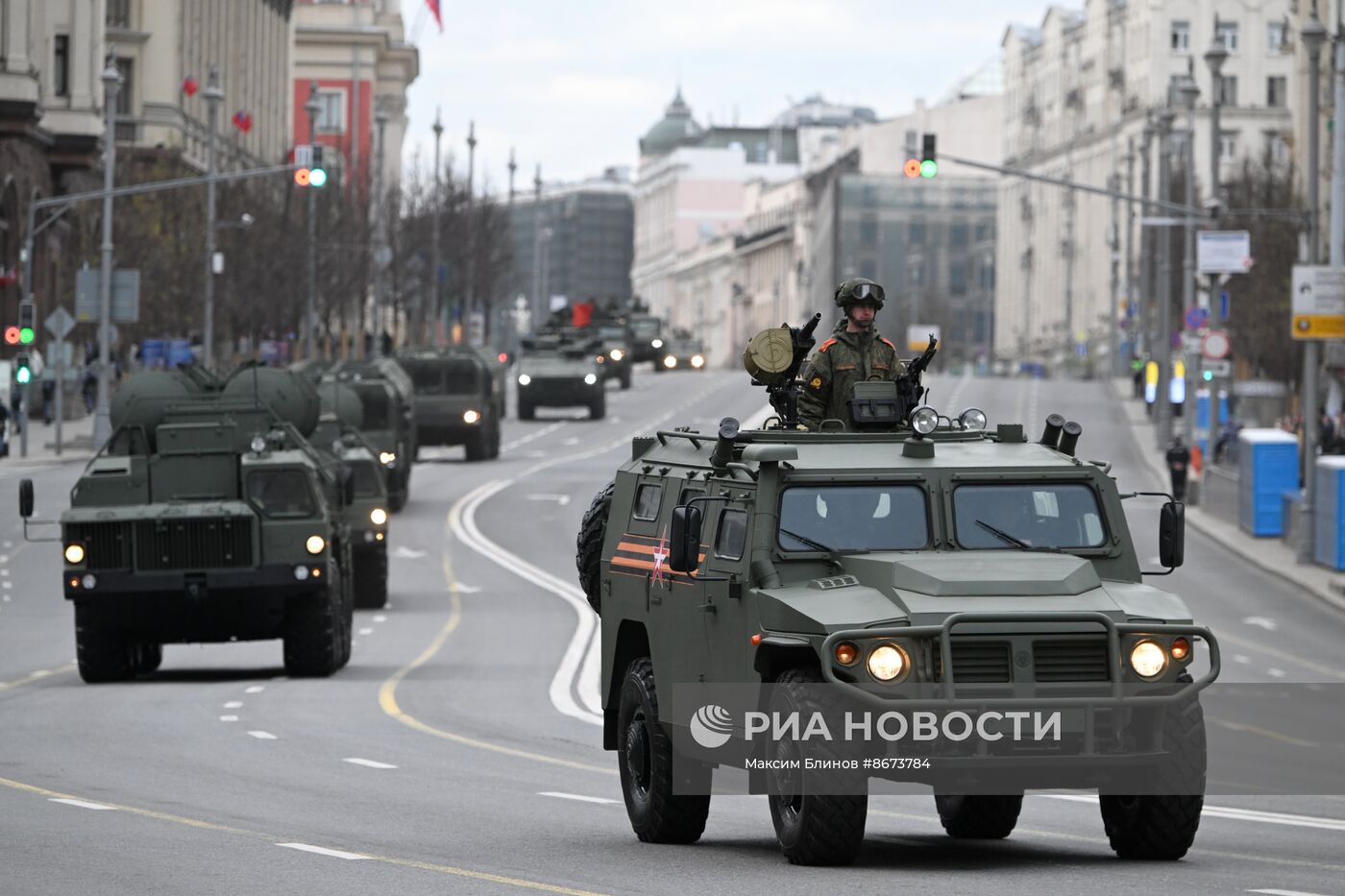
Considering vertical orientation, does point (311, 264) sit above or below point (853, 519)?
above

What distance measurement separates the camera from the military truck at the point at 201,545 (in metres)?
25.2

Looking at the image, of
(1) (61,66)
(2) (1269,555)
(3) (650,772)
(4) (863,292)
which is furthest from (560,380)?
(3) (650,772)

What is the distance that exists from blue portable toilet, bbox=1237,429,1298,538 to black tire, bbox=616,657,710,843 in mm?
34847

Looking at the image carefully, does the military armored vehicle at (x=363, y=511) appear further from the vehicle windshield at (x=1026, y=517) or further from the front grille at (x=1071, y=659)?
the front grille at (x=1071, y=659)

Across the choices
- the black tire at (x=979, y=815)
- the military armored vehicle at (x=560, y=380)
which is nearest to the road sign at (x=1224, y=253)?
the military armored vehicle at (x=560, y=380)

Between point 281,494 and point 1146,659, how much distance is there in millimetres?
15462

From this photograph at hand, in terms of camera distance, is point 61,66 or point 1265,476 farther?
point 61,66

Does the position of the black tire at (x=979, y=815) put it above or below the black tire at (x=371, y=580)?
above

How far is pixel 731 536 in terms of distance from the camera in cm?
1280

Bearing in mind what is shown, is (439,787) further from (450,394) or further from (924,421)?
(450,394)

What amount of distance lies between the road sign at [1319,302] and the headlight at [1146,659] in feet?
99.4

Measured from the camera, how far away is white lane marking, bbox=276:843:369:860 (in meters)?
12.8

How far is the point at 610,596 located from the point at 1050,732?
3.73m

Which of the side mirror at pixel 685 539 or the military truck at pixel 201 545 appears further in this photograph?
the military truck at pixel 201 545
